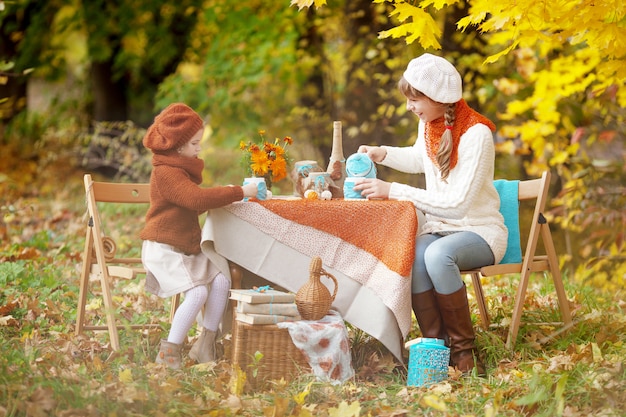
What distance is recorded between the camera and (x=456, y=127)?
4512 millimetres

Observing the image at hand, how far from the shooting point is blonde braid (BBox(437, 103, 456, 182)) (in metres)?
4.46

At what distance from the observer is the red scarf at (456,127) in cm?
449

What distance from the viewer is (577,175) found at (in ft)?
24.8

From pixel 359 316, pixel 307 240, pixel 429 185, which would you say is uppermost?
pixel 429 185

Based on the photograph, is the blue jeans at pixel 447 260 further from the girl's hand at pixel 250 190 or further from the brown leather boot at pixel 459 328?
the girl's hand at pixel 250 190

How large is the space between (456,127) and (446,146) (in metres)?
0.13

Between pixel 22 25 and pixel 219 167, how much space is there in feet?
13.6

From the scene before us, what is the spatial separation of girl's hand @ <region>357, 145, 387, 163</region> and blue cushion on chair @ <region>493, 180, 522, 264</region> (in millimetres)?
663

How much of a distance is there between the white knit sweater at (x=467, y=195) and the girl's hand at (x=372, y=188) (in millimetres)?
38

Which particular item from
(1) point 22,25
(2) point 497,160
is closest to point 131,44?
(1) point 22,25

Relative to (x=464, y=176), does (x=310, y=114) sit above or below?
above

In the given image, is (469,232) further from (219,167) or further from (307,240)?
(219,167)

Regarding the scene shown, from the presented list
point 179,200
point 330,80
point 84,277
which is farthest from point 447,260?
point 330,80

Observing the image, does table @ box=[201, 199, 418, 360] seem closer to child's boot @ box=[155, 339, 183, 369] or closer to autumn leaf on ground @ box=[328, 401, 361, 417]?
child's boot @ box=[155, 339, 183, 369]
